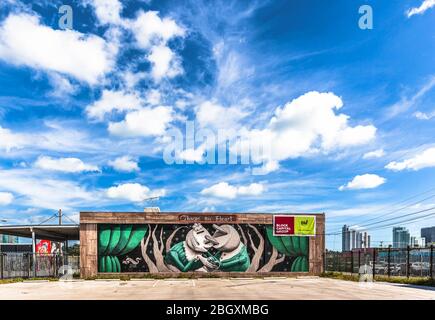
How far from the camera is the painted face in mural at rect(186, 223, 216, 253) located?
107ft

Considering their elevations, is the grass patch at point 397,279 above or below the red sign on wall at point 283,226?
below

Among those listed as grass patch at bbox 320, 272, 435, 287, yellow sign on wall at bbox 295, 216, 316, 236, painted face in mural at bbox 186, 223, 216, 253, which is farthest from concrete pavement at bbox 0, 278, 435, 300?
yellow sign on wall at bbox 295, 216, 316, 236

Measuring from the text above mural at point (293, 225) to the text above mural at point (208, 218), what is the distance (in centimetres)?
413

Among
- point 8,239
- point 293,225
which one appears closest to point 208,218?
point 293,225

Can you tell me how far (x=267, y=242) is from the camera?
33719 millimetres

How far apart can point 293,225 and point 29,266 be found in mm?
23742

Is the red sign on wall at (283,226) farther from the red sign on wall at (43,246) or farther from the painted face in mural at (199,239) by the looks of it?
the red sign on wall at (43,246)

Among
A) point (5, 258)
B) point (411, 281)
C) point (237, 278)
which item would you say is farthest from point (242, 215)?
point (5, 258)

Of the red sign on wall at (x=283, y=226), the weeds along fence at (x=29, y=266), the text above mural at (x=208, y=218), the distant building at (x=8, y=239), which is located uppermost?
the text above mural at (x=208, y=218)

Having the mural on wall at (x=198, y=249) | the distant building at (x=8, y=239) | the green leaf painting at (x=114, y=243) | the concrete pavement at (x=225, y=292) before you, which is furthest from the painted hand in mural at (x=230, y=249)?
the distant building at (x=8, y=239)

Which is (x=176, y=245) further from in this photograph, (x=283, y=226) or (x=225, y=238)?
(x=283, y=226)

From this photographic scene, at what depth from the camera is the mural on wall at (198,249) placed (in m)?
31.8
